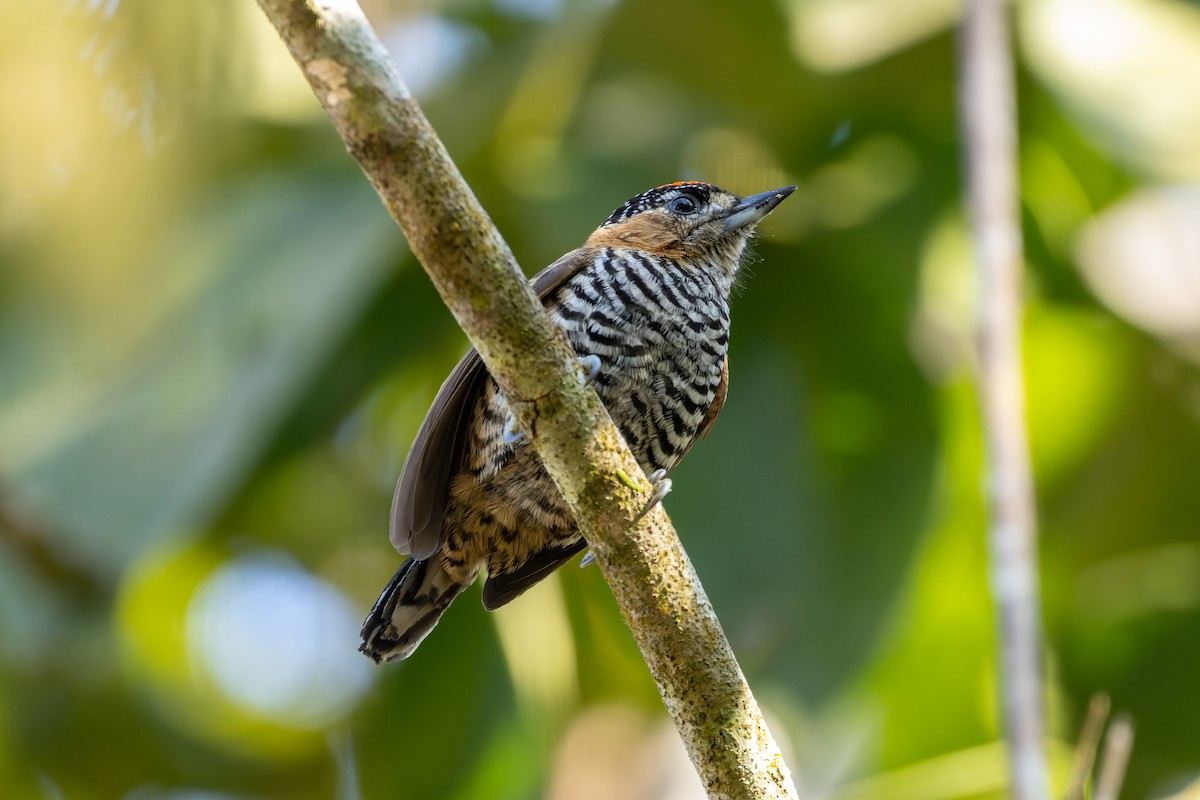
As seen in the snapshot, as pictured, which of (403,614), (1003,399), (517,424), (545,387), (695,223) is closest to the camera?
(545,387)

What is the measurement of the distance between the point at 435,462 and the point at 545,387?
1162 millimetres

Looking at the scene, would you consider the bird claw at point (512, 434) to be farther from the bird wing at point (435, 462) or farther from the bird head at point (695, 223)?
the bird head at point (695, 223)

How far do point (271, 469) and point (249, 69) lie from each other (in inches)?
78.1

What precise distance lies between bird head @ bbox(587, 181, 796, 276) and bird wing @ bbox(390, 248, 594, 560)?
1.89 ft

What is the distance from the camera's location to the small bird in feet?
12.0

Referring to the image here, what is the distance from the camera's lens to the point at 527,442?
361 cm

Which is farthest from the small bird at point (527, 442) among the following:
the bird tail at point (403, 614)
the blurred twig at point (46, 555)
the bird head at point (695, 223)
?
the blurred twig at point (46, 555)

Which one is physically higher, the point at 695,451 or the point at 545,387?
the point at 695,451

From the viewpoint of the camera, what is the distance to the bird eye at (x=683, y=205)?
4605mm

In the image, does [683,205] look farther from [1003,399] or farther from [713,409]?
[1003,399]

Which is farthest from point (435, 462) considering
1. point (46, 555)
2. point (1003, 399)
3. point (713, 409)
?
point (46, 555)

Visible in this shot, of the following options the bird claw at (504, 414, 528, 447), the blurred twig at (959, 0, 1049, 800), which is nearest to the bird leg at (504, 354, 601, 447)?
the bird claw at (504, 414, 528, 447)

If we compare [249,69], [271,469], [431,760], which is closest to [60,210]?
[249,69]

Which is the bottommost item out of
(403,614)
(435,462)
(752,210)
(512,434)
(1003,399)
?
(1003,399)
